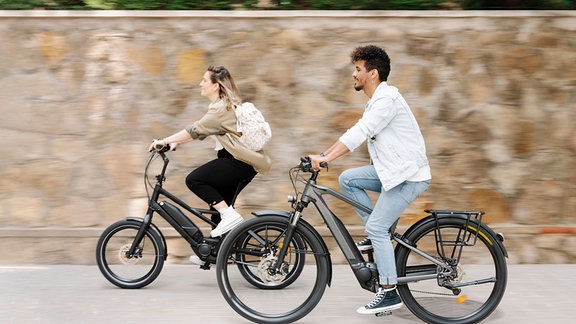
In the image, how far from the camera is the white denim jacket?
15.8 feet

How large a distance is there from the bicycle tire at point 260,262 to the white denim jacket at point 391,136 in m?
0.76

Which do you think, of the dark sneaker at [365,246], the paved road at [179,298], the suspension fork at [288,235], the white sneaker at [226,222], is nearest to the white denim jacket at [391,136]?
the dark sneaker at [365,246]

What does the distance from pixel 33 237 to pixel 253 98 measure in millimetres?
2376

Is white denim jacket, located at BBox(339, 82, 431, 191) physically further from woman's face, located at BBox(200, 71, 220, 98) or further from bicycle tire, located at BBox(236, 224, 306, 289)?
woman's face, located at BBox(200, 71, 220, 98)

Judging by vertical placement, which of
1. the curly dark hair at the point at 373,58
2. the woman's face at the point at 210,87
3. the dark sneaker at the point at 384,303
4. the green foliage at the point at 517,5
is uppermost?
the green foliage at the point at 517,5

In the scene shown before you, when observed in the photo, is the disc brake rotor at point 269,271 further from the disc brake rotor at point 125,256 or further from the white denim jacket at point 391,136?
the disc brake rotor at point 125,256

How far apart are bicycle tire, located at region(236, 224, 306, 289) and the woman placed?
0.41 meters

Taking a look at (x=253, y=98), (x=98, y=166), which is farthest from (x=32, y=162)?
(x=253, y=98)

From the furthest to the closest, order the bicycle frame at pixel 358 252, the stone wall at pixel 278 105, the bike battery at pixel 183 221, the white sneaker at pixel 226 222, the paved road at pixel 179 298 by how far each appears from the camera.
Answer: the stone wall at pixel 278 105 → the bike battery at pixel 183 221 → the white sneaker at pixel 226 222 → the paved road at pixel 179 298 → the bicycle frame at pixel 358 252

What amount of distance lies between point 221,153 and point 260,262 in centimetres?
114

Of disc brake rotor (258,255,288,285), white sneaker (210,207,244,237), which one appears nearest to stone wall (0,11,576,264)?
white sneaker (210,207,244,237)

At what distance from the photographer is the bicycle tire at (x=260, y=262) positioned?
507 cm

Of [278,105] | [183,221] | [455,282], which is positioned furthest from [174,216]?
[455,282]

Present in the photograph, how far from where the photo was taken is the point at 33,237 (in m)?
6.73
